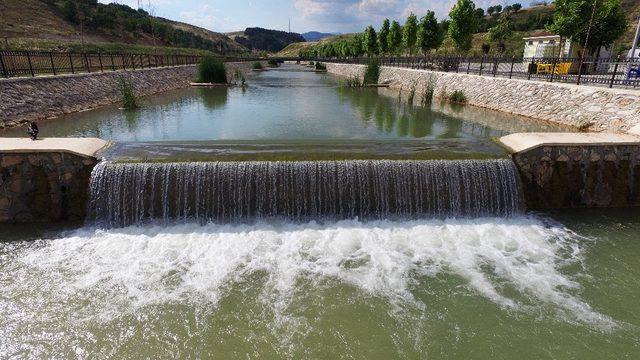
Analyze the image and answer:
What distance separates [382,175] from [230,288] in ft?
15.5

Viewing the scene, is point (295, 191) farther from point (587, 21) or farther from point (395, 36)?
point (395, 36)

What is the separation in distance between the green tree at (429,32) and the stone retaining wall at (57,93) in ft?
96.0

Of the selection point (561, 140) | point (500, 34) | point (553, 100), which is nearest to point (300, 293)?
point (561, 140)

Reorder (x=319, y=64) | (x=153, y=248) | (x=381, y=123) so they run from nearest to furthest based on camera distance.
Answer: (x=153, y=248) → (x=381, y=123) → (x=319, y=64)

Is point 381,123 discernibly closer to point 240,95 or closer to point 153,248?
point 153,248

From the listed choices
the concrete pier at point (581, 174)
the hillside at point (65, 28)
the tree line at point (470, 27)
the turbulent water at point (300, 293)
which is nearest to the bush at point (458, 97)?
the tree line at point (470, 27)

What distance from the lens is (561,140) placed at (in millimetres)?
10375

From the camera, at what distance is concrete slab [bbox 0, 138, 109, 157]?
29.8 feet

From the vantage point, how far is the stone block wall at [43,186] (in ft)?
29.7

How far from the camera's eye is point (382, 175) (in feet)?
31.4

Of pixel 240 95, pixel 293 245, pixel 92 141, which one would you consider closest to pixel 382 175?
pixel 293 245

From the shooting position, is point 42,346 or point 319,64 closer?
point 42,346

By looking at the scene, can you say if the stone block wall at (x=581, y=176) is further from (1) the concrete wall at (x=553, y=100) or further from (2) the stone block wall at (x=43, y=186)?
(2) the stone block wall at (x=43, y=186)

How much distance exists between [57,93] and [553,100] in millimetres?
24599
